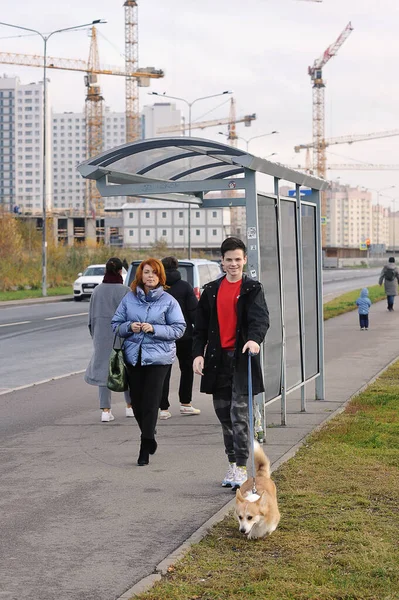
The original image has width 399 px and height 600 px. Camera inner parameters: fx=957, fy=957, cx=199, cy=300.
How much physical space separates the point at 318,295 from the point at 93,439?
11.3ft

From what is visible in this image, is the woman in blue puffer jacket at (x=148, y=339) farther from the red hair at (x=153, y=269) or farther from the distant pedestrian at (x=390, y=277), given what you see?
the distant pedestrian at (x=390, y=277)

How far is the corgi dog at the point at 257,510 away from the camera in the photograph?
540 centimetres

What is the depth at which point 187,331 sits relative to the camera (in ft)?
36.4

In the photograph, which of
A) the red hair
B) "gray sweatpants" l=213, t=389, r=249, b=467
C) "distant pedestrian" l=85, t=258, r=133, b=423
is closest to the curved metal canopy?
"distant pedestrian" l=85, t=258, r=133, b=423

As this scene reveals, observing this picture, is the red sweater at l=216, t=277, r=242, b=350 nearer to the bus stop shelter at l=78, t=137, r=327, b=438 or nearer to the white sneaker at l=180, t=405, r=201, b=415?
the bus stop shelter at l=78, t=137, r=327, b=438

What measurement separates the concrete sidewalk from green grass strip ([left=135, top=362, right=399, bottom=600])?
10.8 inches

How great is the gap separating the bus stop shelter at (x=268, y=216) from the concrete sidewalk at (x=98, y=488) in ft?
2.20

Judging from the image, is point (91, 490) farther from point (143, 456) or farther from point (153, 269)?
point (153, 269)

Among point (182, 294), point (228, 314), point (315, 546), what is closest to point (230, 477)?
point (228, 314)

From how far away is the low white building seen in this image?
447 feet

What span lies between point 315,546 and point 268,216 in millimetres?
4574

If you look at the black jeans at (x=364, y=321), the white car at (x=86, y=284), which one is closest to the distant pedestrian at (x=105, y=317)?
the black jeans at (x=364, y=321)

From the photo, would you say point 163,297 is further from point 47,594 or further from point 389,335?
point 389,335

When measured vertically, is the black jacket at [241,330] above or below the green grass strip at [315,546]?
above
